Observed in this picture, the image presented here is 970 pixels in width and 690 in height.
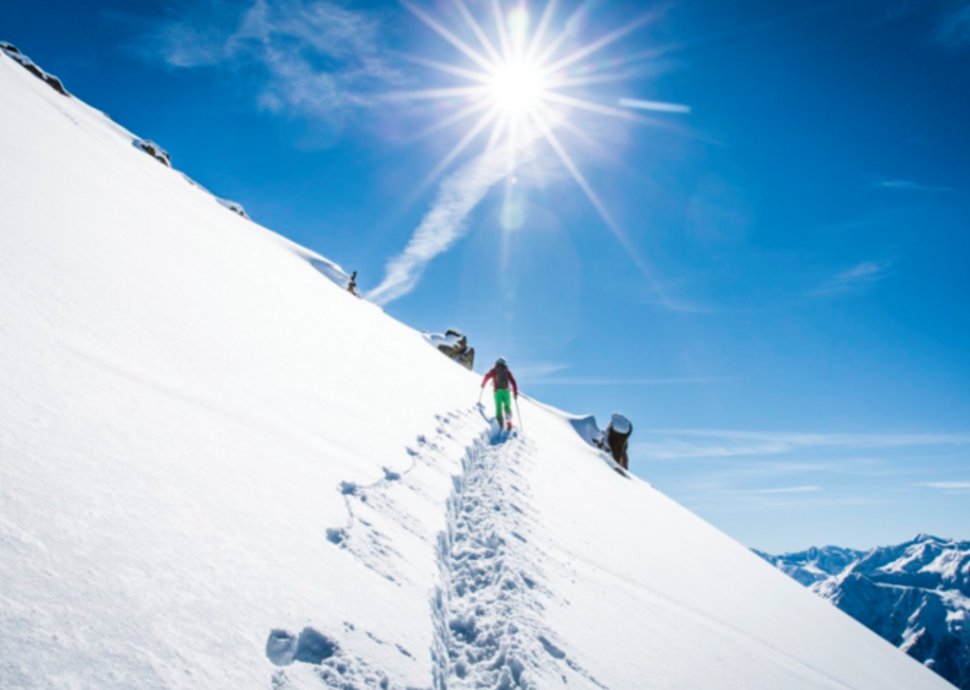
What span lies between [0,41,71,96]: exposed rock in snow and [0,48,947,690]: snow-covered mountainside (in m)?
31.8

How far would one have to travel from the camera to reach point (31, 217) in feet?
24.9

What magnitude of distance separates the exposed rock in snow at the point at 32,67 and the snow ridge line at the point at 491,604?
4503 cm

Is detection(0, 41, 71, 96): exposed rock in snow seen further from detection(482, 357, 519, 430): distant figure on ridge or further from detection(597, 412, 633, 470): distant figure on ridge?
detection(597, 412, 633, 470): distant figure on ridge

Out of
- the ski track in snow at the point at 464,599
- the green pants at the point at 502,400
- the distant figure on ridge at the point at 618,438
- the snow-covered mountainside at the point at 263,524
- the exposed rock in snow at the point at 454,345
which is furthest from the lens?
the exposed rock in snow at the point at 454,345

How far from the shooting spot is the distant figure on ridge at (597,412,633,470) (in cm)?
2925

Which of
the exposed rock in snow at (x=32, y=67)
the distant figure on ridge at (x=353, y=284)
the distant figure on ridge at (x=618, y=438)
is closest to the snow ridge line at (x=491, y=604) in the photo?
the distant figure on ridge at (x=618, y=438)

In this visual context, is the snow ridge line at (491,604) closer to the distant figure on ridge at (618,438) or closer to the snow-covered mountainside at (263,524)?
the snow-covered mountainside at (263,524)

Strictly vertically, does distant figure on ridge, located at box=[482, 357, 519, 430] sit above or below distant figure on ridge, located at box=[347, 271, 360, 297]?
below

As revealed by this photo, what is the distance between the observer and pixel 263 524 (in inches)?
158

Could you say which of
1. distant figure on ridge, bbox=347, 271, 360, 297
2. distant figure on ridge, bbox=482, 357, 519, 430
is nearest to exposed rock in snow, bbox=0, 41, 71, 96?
distant figure on ridge, bbox=347, 271, 360, 297

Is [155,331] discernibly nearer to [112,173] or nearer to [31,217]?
[31,217]

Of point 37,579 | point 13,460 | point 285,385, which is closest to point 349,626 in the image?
point 37,579

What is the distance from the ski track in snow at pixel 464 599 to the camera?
3.26 m

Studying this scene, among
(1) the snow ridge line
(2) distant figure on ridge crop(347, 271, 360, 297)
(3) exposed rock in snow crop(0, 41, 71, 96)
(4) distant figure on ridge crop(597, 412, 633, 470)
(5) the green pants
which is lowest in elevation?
(1) the snow ridge line
